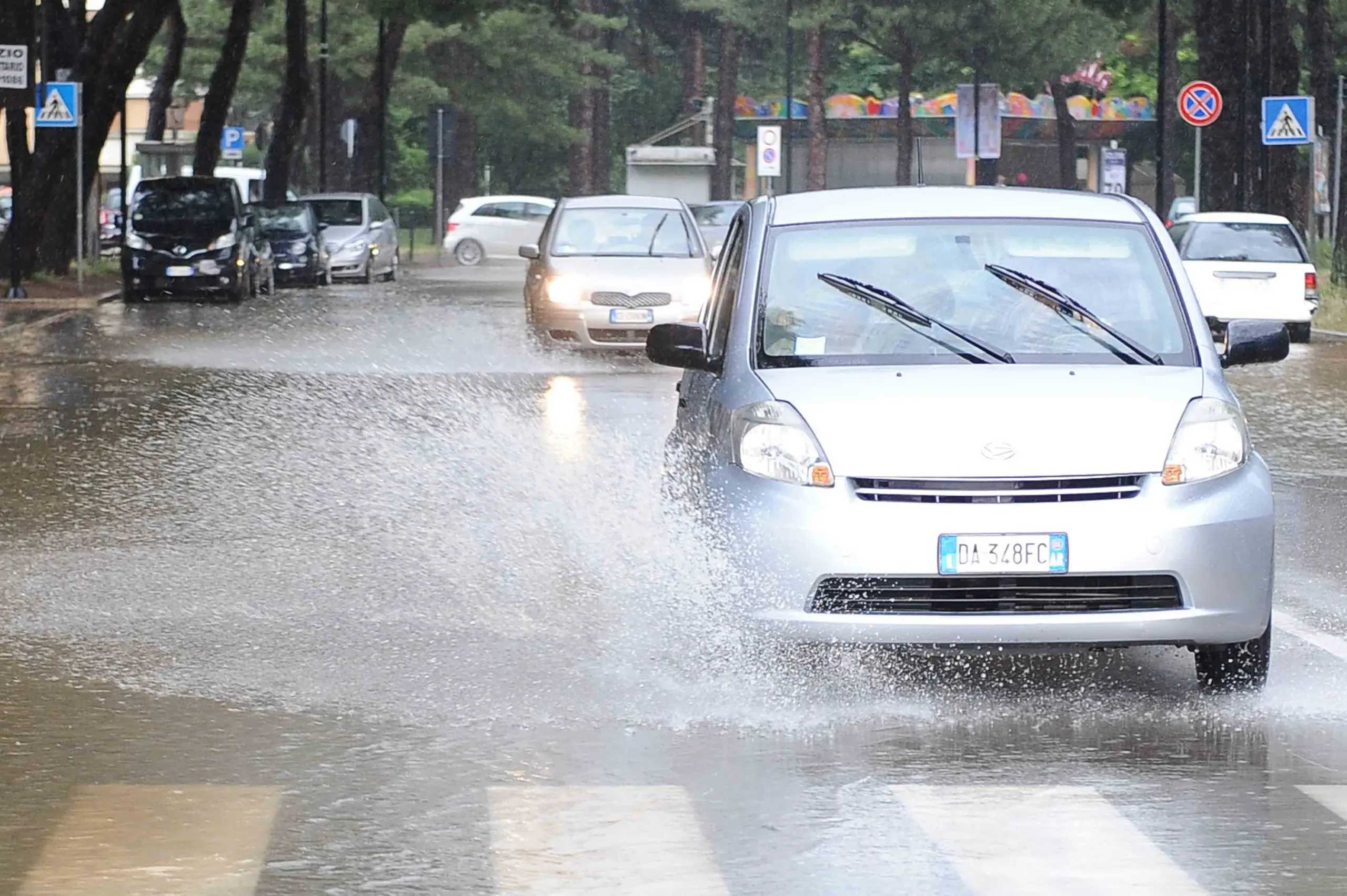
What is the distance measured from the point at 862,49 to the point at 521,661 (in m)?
91.0

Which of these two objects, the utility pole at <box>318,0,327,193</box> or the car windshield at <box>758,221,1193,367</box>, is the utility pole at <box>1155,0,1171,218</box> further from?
the car windshield at <box>758,221,1193,367</box>

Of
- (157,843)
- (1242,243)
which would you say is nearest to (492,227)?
(1242,243)

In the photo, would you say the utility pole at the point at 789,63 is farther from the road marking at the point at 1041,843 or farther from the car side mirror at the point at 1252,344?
the road marking at the point at 1041,843

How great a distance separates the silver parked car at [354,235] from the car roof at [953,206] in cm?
3601

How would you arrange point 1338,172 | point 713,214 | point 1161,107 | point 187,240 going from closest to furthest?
point 187,240, point 1338,172, point 1161,107, point 713,214

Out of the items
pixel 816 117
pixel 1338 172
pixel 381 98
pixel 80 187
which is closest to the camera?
pixel 80 187

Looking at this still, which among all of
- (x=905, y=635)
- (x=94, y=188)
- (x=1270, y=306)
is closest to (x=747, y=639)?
(x=905, y=635)

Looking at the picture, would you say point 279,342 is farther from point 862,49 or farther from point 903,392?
point 862,49

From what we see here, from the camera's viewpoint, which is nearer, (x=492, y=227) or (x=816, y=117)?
(x=492, y=227)

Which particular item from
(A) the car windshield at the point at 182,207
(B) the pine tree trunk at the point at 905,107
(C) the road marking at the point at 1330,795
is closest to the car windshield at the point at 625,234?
(A) the car windshield at the point at 182,207

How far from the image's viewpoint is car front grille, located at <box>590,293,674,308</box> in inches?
993

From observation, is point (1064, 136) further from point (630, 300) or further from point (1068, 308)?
point (1068, 308)

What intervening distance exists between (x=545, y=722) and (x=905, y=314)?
211cm

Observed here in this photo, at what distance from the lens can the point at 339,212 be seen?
153ft
